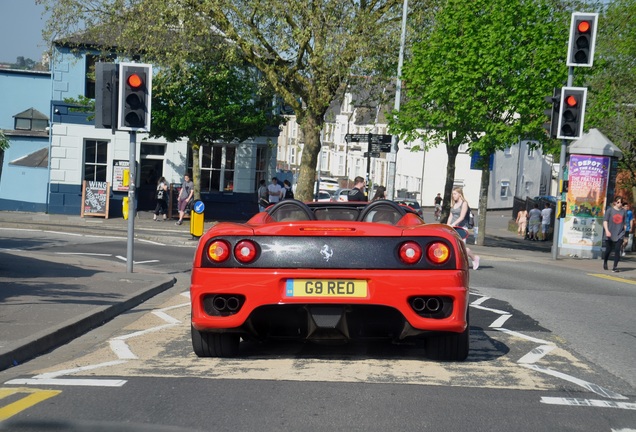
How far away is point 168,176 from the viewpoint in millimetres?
38094

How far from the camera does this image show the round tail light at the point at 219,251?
6777 mm

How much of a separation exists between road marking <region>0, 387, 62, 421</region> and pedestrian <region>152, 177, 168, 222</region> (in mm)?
29402

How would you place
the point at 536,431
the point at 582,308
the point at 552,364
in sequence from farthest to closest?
the point at 582,308 → the point at 552,364 → the point at 536,431

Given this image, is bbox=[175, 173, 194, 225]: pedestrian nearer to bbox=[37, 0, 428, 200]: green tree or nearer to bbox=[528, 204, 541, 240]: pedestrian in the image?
bbox=[37, 0, 428, 200]: green tree

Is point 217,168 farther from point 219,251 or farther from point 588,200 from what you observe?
point 219,251

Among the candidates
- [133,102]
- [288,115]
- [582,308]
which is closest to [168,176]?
[288,115]

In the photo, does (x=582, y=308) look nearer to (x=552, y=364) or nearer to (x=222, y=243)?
(x=552, y=364)

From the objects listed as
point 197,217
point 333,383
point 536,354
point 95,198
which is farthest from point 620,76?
point 333,383

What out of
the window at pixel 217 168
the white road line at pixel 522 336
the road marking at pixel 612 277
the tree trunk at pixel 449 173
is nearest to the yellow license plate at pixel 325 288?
the white road line at pixel 522 336

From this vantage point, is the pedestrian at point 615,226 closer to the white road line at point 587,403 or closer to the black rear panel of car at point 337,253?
the black rear panel of car at point 337,253

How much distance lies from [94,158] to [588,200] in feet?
64.5

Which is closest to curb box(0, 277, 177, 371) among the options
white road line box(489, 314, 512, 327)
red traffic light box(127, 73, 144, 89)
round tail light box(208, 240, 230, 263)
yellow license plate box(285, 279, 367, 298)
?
round tail light box(208, 240, 230, 263)

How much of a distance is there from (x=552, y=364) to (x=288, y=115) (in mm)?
32443

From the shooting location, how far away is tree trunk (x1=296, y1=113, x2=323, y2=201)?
29.2 metres
